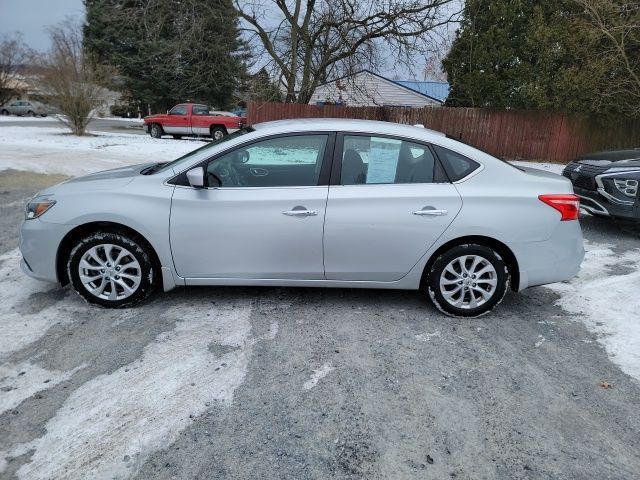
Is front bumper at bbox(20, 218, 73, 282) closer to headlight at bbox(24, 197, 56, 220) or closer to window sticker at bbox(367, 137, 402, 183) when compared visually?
headlight at bbox(24, 197, 56, 220)

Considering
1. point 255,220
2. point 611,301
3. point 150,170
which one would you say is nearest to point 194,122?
point 150,170

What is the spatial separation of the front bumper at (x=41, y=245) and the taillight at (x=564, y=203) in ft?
12.4


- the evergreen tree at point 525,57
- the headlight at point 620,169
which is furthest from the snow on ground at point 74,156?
the evergreen tree at point 525,57

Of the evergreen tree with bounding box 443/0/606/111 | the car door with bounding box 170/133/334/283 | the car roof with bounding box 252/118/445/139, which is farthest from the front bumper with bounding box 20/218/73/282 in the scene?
the evergreen tree with bounding box 443/0/606/111

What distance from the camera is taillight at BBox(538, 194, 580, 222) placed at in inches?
154

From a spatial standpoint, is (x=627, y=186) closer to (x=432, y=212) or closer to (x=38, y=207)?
(x=432, y=212)

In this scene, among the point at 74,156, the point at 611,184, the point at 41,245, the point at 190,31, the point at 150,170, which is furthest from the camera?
the point at 190,31

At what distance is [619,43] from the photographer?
48.2 feet

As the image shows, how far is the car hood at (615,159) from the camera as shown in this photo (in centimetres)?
656

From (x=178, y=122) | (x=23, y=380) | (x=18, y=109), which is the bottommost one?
(x=23, y=380)

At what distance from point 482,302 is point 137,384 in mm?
2674

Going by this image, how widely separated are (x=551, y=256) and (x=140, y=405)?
10.5 feet

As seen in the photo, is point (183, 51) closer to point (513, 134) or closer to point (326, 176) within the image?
point (513, 134)

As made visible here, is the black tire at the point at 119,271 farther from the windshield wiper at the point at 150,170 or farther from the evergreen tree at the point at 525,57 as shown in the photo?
the evergreen tree at the point at 525,57
